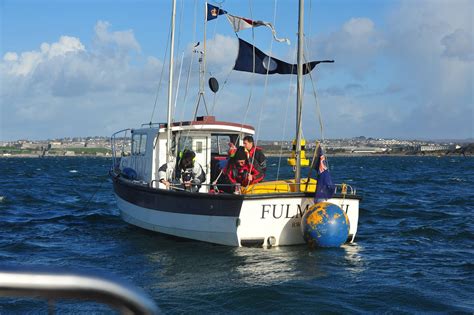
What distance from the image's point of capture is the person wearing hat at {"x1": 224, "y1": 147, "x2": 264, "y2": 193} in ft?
44.4

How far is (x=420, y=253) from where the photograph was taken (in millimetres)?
13312

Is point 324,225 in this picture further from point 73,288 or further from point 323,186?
point 73,288

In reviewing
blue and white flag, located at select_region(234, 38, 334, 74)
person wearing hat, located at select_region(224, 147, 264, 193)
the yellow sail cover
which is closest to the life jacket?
person wearing hat, located at select_region(224, 147, 264, 193)

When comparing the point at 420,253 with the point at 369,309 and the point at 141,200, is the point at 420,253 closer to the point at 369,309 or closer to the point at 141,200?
the point at 369,309

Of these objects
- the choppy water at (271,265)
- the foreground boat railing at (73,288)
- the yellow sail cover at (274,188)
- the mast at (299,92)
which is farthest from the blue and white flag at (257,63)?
the foreground boat railing at (73,288)

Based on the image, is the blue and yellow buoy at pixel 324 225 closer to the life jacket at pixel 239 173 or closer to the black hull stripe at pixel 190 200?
the black hull stripe at pixel 190 200

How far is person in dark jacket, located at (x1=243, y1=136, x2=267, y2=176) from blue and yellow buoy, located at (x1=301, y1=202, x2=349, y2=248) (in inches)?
78.0

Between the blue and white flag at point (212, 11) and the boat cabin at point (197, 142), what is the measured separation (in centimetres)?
329

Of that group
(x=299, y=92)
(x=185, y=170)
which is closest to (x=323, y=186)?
(x=299, y=92)

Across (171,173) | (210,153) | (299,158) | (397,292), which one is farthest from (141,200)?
(397,292)

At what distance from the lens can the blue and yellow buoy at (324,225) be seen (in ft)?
40.0

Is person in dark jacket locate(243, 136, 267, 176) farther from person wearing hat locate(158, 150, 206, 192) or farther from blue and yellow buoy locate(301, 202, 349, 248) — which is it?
blue and yellow buoy locate(301, 202, 349, 248)

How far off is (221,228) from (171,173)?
2924 mm

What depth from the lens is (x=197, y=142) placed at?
53.0 ft
